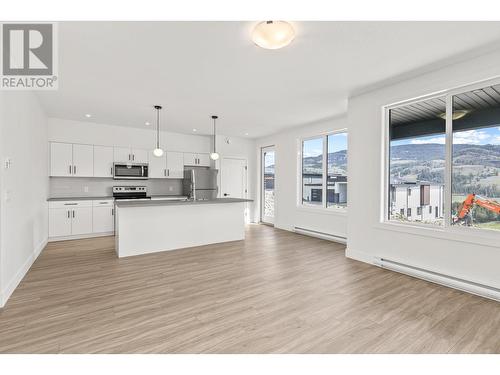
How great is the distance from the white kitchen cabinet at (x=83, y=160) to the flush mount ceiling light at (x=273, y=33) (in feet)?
16.8

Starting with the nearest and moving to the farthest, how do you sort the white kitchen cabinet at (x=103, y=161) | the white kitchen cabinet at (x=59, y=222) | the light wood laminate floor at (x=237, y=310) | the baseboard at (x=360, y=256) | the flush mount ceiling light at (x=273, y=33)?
the light wood laminate floor at (x=237, y=310)
the flush mount ceiling light at (x=273, y=33)
the baseboard at (x=360, y=256)
the white kitchen cabinet at (x=59, y=222)
the white kitchen cabinet at (x=103, y=161)

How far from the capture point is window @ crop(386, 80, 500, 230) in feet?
9.39

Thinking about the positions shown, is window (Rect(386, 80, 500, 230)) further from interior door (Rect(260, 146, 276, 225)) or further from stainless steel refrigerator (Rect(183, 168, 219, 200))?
stainless steel refrigerator (Rect(183, 168, 219, 200))

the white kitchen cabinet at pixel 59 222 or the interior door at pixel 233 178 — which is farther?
the interior door at pixel 233 178

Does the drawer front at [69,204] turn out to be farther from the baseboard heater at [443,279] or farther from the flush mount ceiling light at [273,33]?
the baseboard heater at [443,279]

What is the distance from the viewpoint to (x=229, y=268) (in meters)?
3.65

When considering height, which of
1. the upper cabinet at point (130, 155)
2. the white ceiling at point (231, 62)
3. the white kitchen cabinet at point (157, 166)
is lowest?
the white kitchen cabinet at point (157, 166)

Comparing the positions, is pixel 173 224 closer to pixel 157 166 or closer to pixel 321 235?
pixel 157 166

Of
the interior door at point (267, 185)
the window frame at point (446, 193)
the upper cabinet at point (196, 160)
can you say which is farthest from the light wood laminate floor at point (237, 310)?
the interior door at point (267, 185)

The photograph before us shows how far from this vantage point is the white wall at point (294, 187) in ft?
17.9

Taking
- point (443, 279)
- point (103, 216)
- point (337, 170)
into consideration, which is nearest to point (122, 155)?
point (103, 216)
